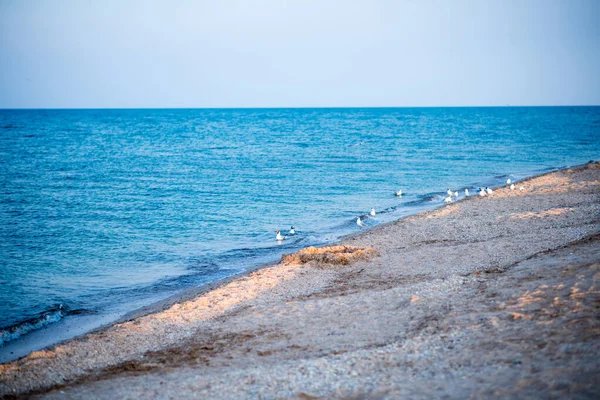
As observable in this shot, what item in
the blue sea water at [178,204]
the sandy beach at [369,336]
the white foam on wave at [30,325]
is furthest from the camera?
the blue sea water at [178,204]

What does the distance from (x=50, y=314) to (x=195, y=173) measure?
26562 millimetres

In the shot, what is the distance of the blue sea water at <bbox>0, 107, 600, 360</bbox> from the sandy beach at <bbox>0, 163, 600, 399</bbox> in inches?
143

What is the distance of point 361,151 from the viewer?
55188 mm

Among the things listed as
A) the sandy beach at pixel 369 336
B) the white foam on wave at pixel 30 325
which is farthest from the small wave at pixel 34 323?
the sandy beach at pixel 369 336

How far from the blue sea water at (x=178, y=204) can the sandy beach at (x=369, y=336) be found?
3642 mm

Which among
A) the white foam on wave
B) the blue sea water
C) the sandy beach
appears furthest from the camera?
the blue sea water

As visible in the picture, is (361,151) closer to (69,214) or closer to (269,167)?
(269,167)

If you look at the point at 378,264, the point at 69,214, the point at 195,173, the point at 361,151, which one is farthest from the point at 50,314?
the point at 361,151

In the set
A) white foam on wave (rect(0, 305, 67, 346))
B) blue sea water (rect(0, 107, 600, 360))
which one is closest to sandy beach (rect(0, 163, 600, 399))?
white foam on wave (rect(0, 305, 67, 346))

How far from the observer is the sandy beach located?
7.71 m

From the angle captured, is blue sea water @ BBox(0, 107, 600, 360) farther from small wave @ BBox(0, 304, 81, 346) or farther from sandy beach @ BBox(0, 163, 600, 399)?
sandy beach @ BBox(0, 163, 600, 399)

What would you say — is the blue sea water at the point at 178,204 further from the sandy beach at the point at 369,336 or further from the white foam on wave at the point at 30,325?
the sandy beach at the point at 369,336

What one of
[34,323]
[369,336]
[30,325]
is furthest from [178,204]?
[369,336]

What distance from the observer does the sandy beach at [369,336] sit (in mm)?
7711
